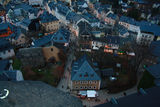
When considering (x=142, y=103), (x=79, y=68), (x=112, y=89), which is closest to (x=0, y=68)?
(x=79, y=68)

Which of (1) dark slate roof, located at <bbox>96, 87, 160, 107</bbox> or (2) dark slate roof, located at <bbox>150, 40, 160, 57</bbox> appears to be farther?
→ (2) dark slate roof, located at <bbox>150, 40, 160, 57</bbox>

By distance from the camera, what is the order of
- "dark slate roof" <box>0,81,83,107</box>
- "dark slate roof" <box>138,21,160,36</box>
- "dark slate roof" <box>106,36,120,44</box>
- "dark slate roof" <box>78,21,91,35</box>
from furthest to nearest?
"dark slate roof" <box>138,21,160,36</box>
"dark slate roof" <box>78,21,91,35</box>
"dark slate roof" <box>106,36,120,44</box>
"dark slate roof" <box>0,81,83,107</box>

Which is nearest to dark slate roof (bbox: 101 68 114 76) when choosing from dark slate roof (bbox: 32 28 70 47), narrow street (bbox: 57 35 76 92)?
narrow street (bbox: 57 35 76 92)

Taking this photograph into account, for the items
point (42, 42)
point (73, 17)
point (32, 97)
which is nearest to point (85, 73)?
point (42, 42)

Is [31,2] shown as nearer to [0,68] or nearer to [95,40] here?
[95,40]

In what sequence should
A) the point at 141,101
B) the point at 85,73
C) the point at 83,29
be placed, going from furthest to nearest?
the point at 83,29, the point at 85,73, the point at 141,101

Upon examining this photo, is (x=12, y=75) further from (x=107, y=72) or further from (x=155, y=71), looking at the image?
(x=155, y=71)

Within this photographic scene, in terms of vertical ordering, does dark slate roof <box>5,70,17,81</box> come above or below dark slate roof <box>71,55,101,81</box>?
above

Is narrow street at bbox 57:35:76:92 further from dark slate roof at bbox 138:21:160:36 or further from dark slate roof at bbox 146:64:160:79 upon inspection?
dark slate roof at bbox 138:21:160:36
